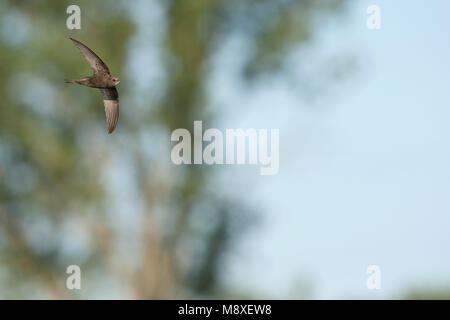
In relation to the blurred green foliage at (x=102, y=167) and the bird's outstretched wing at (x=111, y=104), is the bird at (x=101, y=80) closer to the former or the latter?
the bird's outstretched wing at (x=111, y=104)

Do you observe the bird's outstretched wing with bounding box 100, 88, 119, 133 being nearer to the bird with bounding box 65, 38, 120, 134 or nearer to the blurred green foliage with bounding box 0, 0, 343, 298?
the bird with bounding box 65, 38, 120, 134

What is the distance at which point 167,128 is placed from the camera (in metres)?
3.43

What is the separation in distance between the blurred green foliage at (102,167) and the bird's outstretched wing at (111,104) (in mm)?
838

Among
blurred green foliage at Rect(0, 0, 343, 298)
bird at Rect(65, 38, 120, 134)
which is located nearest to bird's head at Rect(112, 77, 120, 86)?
bird at Rect(65, 38, 120, 134)

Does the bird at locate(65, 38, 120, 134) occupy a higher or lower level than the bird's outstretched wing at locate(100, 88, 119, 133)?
higher

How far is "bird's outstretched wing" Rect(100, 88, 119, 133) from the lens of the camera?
7.78 feet

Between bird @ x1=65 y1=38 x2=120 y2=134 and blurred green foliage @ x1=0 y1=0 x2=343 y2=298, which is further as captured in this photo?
blurred green foliage @ x1=0 y1=0 x2=343 y2=298

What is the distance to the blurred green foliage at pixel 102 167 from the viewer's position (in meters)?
3.38

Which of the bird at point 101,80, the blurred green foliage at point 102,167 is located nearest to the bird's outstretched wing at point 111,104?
the bird at point 101,80

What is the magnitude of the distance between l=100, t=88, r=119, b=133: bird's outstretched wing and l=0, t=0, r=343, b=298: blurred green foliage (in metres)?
0.84

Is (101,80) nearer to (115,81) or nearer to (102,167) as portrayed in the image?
(115,81)

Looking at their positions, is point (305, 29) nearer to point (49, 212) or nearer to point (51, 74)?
point (51, 74)

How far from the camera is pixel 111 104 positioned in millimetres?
2477

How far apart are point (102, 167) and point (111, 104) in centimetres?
98
